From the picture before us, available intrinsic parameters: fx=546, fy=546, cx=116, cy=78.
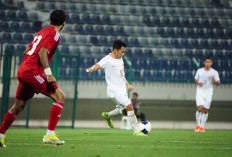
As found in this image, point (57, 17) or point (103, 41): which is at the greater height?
point (103, 41)

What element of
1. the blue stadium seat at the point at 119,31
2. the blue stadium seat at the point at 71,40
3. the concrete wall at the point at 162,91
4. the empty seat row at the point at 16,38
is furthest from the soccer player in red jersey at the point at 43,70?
the blue stadium seat at the point at 119,31

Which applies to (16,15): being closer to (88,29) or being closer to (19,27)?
(19,27)

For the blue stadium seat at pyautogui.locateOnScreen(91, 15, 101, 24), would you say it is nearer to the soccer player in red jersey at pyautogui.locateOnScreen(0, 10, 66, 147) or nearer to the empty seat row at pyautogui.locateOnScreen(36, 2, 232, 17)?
the empty seat row at pyautogui.locateOnScreen(36, 2, 232, 17)

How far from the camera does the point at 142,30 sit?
2366 centimetres

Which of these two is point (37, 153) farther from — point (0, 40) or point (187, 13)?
point (187, 13)

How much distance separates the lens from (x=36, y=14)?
23531mm

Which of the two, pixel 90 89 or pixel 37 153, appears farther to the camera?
pixel 90 89

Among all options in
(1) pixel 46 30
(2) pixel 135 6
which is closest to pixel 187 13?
(2) pixel 135 6

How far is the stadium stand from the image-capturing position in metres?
21.2

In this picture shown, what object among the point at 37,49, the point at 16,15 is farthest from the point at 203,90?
the point at 16,15

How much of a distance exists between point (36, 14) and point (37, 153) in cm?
1734

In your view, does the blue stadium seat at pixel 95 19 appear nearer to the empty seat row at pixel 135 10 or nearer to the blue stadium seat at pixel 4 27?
the empty seat row at pixel 135 10

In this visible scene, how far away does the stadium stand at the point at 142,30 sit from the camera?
69.5 ft

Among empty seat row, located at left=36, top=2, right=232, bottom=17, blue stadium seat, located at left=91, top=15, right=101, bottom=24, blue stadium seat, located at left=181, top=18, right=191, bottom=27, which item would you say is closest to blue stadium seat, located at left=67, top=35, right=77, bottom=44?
blue stadium seat, located at left=91, top=15, right=101, bottom=24
